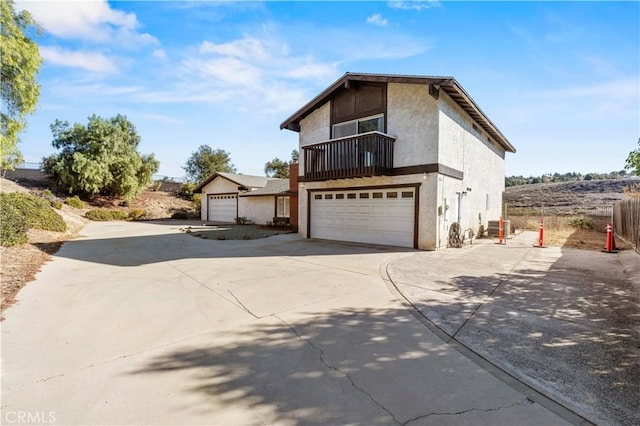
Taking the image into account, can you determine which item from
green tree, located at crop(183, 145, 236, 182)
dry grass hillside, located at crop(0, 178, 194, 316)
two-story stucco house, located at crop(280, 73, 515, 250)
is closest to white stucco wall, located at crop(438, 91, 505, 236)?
two-story stucco house, located at crop(280, 73, 515, 250)

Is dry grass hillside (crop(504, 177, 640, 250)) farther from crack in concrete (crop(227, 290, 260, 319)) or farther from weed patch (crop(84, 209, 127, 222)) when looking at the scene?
weed patch (crop(84, 209, 127, 222))

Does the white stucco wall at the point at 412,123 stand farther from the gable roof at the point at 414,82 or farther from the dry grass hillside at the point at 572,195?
the dry grass hillside at the point at 572,195

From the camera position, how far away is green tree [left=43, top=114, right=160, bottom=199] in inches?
1039

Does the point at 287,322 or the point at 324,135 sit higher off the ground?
the point at 324,135

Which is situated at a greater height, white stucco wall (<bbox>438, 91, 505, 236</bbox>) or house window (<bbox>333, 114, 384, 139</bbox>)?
house window (<bbox>333, 114, 384, 139</bbox>)

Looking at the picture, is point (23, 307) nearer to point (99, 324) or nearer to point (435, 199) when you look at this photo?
point (99, 324)

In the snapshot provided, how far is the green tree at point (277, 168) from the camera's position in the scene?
4100 cm

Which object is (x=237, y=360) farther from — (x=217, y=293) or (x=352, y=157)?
(x=352, y=157)

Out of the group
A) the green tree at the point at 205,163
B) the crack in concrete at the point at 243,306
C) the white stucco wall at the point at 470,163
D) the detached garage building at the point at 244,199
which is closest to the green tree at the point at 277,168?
the green tree at the point at 205,163

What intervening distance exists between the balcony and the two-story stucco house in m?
0.04

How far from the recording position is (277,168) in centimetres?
4294

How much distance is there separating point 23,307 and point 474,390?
638 centimetres

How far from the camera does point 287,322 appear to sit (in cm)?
432

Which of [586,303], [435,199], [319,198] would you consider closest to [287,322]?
[586,303]
